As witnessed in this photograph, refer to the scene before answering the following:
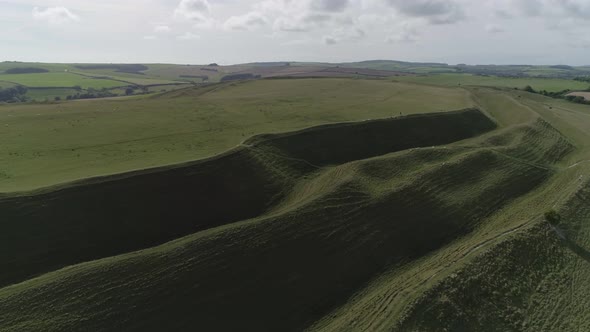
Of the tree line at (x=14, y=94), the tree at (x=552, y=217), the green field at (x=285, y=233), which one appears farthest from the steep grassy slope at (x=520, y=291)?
the tree line at (x=14, y=94)

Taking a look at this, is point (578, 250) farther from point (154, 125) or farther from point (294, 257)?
point (154, 125)

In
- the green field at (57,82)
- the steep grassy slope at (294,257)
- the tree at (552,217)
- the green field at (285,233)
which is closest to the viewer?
the steep grassy slope at (294,257)

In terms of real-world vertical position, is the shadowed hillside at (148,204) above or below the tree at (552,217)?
above

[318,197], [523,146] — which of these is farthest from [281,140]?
[523,146]

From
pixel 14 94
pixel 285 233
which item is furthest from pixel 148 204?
pixel 14 94

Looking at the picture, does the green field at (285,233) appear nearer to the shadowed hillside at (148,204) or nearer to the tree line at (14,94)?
the shadowed hillside at (148,204)

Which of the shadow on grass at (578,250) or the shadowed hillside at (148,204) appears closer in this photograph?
the shadowed hillside at (148,204)

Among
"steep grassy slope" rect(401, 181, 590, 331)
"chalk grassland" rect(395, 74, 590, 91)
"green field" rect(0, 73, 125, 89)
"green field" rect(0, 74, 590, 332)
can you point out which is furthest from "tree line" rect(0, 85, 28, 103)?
"steep grassy slope" rect(401, 181, 590, 331)
